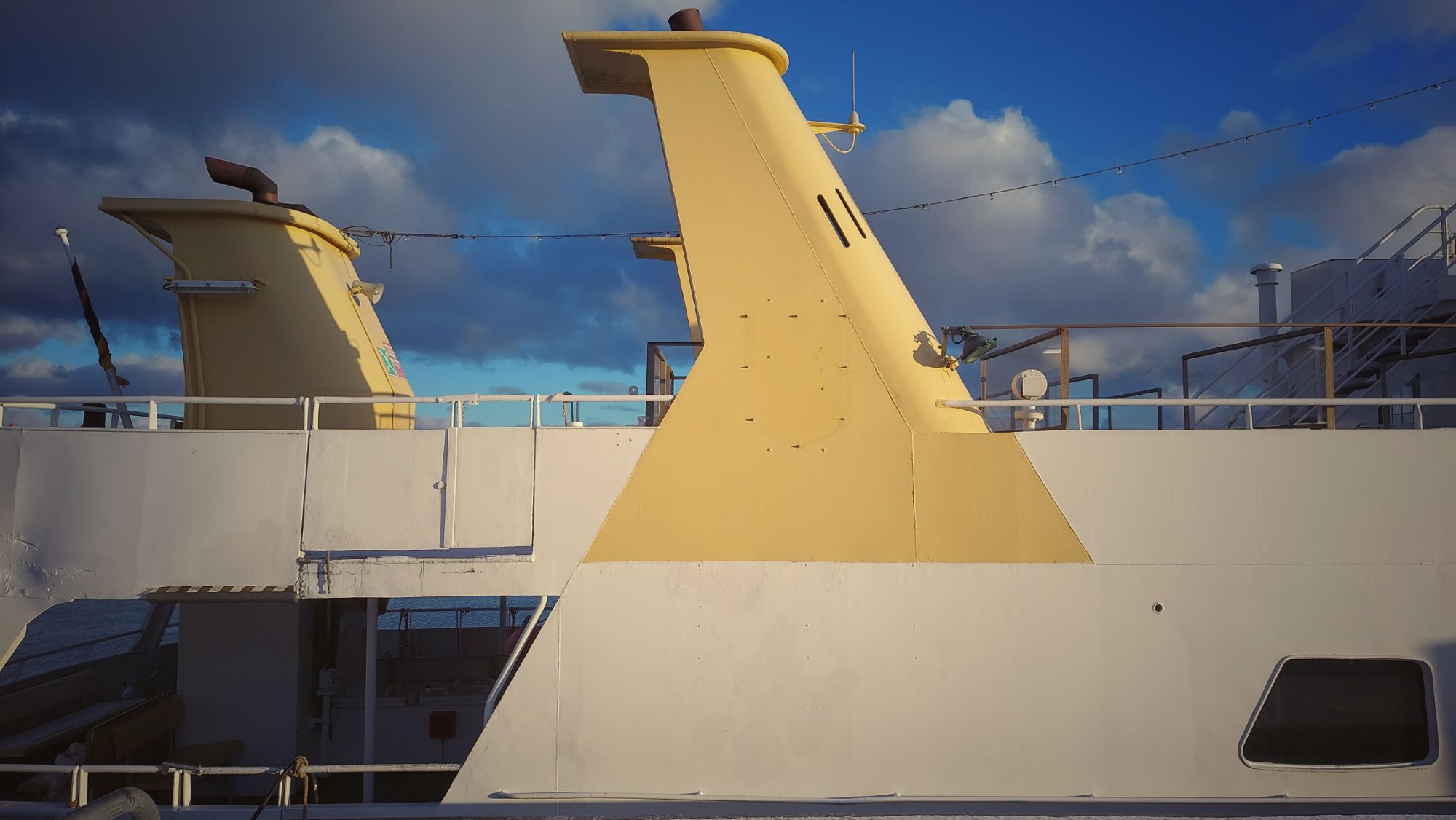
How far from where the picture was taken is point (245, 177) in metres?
9.10

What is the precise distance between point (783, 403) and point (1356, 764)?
5.15 metres

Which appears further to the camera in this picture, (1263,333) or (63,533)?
(1263,333)

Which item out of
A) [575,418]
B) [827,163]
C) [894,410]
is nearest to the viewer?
[894,410]

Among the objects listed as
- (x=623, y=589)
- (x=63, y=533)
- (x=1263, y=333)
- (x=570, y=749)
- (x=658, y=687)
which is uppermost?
(x=1263, y=333)

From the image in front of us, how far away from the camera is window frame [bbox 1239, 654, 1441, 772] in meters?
5.48

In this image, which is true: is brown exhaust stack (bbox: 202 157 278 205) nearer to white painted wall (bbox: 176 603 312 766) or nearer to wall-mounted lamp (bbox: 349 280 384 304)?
wall-mounted lamp (bbox: 349 280 384 304)

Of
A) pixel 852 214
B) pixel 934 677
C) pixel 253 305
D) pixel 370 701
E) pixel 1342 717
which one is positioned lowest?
pixel 370 701

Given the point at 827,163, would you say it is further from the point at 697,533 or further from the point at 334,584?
the point at 334,584

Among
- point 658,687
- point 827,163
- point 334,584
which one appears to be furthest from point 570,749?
point 827,163

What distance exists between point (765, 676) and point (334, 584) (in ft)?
11.2

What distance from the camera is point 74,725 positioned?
28.2 feet

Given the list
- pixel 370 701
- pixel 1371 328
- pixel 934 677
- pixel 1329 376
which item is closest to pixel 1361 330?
pixel 1371 328

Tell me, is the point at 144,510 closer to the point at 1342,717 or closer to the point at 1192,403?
the point at 1192,403

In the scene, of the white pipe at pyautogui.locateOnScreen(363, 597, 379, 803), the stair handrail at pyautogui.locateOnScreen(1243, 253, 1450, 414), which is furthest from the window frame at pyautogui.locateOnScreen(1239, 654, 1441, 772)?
the white pipe at pyautogui.locateOnScreen(363, 597, 379, 803)
